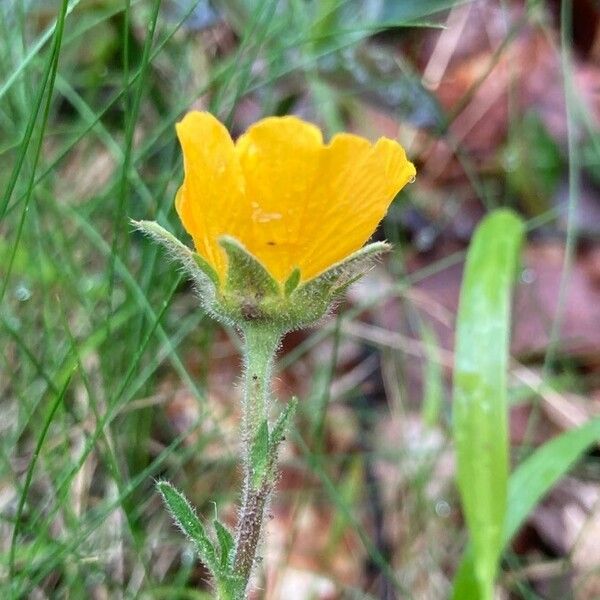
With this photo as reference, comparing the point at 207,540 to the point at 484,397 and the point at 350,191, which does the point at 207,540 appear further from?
the point at 484,397

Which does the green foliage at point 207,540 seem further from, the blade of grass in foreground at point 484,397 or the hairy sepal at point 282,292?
the blade of grass in foreground at point 484,397

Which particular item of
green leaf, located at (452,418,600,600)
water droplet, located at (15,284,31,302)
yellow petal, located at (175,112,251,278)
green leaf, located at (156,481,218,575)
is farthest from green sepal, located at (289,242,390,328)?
water droplet, located at (15,284,31,302)

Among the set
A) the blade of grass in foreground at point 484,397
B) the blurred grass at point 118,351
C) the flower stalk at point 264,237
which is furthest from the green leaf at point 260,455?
the blade of grass in foreground at point 484,397

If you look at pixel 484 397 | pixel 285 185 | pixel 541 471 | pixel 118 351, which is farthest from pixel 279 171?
pixel 118 351

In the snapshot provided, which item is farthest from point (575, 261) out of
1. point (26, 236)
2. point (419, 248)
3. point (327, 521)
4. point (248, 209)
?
point (248, 209)

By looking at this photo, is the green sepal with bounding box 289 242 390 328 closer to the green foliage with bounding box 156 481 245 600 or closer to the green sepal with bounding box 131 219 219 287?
the green sepal with bounding box 131 219 219 287

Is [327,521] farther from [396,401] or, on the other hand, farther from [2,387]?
[2,387]

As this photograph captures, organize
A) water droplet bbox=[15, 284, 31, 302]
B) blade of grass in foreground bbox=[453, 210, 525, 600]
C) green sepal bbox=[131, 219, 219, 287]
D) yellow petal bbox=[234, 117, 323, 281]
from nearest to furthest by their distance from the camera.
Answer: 1. yellow petal bbox=[234, 117, 323, 281]
2. green sepal bbox=[131, 219, 219, 287]
3. blade of grass in foreground bbox=[453, 210, 525, 600]
4. water droplet bbox=[15, 284, 31, 302]

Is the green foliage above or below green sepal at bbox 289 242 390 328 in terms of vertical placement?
below
